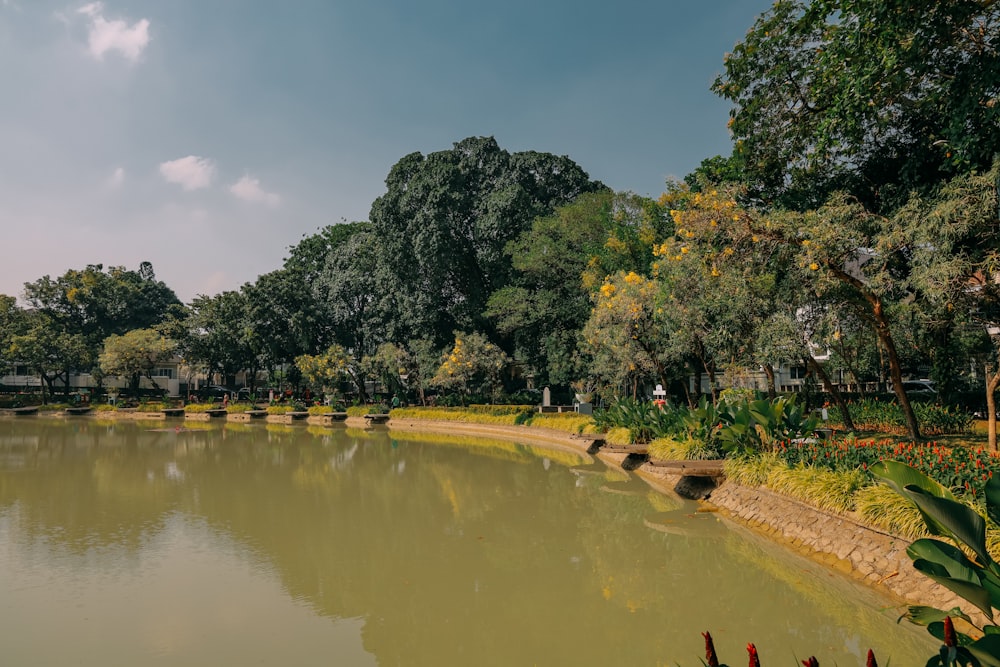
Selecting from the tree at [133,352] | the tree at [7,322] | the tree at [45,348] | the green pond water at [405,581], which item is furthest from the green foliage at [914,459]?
the tree at [7,322]

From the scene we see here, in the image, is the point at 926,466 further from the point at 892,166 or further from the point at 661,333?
the point at 661,333

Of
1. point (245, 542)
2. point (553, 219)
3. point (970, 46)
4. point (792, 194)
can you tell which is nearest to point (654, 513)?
point (245, 542)

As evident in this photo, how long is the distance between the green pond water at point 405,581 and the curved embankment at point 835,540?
0.90 feet

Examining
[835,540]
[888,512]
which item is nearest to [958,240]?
[888,512]

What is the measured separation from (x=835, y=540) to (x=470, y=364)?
26.7 metres

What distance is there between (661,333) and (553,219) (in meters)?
13.2

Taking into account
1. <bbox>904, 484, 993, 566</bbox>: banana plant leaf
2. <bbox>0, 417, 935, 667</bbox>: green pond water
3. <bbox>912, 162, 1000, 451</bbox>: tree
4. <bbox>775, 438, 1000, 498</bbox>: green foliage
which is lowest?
<bbox>0, 417, 935, 667</bbox>: green pond water

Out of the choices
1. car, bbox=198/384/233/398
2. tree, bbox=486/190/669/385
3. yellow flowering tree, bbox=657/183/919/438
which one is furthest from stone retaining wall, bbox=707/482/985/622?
car, bbox=198/384/233/398

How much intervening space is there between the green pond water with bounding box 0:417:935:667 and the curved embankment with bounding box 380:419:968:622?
0.27m

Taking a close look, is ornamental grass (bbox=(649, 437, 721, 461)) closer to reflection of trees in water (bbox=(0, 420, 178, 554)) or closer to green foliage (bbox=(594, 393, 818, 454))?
green foliage (bbox=(594, 393, 818, 454))

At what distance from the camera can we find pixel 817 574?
7918 millimetres

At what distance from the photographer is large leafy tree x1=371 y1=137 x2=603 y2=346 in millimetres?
37812

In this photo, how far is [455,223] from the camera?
39781mm

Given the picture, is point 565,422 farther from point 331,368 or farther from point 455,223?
point 331,368
